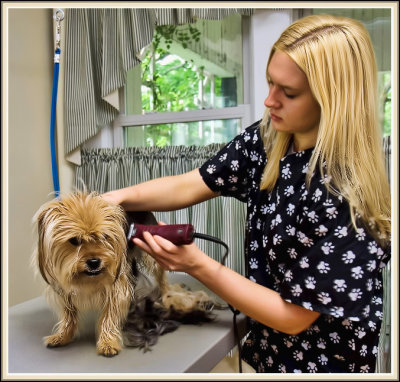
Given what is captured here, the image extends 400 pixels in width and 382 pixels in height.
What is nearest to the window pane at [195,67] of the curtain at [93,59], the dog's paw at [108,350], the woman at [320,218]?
the curtain at [93,59]

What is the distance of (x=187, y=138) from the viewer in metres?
1.74

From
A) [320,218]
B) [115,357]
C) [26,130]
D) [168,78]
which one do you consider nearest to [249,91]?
[168,78]

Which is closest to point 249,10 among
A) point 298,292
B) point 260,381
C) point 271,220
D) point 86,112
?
point 86,112

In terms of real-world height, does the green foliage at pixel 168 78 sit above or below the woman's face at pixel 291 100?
above

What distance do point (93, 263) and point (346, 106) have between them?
1.93 ft

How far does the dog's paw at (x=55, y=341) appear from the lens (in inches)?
31.2

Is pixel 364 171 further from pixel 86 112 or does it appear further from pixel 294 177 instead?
pixel 86 112

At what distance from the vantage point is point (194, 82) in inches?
67.5

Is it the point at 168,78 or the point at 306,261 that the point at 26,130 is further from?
the point at 306,261

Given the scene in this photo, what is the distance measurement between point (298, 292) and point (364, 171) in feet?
0.89

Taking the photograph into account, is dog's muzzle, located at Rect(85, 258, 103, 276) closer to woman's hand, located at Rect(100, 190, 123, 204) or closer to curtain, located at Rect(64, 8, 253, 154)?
woman's hand, located at Rect(100, 190, 123, 204)

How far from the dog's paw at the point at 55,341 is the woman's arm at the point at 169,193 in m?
0.35

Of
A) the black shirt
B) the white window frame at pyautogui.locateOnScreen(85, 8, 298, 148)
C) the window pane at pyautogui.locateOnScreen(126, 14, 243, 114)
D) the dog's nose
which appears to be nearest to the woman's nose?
the black shirt

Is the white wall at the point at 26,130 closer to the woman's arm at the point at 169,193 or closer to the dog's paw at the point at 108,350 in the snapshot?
the woman's arm at the point at 169,193
